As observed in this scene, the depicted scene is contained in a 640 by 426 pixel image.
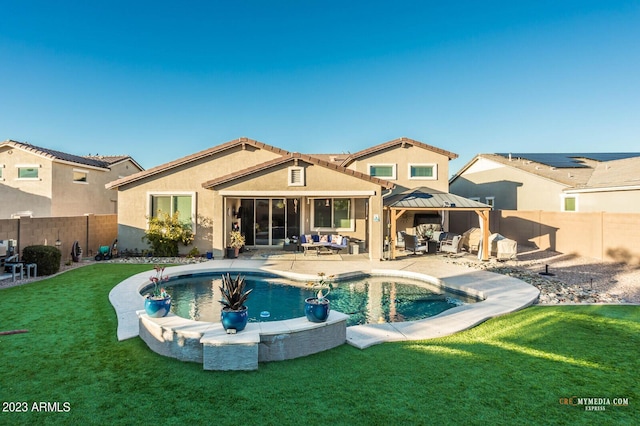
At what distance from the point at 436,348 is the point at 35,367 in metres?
6.79

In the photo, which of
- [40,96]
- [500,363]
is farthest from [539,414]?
[40,96]

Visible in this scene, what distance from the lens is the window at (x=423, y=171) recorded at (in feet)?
66.9

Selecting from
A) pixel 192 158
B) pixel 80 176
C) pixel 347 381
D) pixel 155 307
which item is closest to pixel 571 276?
pixel 347 381

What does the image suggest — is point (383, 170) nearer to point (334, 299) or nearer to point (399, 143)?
point (399, 143)

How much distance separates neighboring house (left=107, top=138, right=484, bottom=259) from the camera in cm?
1588

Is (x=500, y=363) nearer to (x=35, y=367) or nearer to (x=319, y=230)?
(x=35, y=367)

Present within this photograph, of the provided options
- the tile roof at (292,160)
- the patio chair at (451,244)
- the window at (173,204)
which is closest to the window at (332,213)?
the tile roof at (292,160)

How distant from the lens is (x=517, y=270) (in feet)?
43.7

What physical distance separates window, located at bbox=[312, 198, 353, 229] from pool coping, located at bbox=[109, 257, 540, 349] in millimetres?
4563

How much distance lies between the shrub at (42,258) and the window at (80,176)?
11566 mm

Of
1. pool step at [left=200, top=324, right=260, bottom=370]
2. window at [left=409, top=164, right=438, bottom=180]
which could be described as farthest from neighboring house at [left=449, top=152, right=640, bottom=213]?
pool step at [left=200, top=324, right=260, bottom=370]

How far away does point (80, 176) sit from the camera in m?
21.8

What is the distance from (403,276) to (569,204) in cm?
1562

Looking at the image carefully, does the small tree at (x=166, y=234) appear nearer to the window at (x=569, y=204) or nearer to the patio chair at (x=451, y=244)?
the patio chair at (x=451, y=244)
